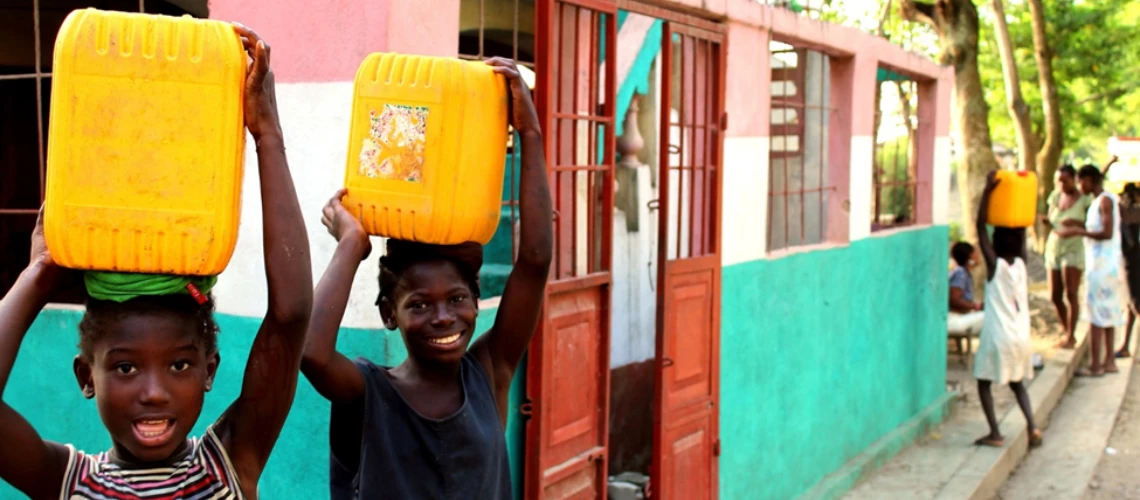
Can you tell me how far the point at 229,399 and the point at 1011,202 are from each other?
5.62 meters

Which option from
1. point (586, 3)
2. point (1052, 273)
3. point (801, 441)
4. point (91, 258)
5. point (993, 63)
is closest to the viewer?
point (91, 258)

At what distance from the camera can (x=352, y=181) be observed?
8.33ft

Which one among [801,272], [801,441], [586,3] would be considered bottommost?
[801,441]

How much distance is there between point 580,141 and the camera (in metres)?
4.62

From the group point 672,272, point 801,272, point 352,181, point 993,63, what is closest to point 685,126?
point 672,272

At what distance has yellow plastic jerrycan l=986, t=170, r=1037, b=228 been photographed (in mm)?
7852

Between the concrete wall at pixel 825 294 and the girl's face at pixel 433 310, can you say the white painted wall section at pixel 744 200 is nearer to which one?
the concrete wall at pixel 825 294

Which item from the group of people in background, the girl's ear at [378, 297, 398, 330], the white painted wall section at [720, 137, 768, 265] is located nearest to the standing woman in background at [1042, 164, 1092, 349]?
the group of people in background

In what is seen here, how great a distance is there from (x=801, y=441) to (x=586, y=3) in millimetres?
3219

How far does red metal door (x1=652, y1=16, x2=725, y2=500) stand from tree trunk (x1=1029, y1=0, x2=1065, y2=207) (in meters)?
13.0

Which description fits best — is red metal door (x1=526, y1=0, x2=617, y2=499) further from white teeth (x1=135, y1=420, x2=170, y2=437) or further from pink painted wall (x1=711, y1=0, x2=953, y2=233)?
white teeth (x1=135, y1=420, x2=170, y2=437)

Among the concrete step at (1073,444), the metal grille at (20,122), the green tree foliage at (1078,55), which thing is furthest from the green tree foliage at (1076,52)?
the metal grille at (20,122)

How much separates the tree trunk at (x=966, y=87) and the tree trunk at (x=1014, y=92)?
10.9ft

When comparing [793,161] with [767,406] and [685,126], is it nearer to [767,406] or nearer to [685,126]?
[767,406]
